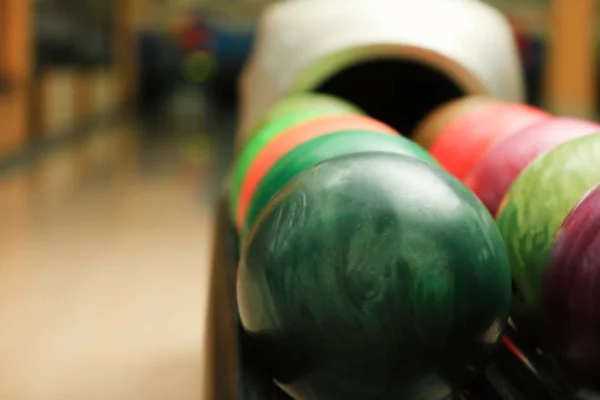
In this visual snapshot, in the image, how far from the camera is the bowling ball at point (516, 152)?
122cm

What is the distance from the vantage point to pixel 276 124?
1.48m

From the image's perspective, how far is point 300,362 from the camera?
860 millimetres

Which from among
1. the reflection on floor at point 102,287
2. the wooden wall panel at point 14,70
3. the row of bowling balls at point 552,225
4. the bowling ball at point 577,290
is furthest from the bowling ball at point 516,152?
the wooden wall panel at point 14,70

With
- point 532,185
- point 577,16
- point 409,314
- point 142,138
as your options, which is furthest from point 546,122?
point 142,138

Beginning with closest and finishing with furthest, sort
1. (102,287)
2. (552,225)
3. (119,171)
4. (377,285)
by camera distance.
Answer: (377,285) < (552,225) < (102,287) < (119,171)

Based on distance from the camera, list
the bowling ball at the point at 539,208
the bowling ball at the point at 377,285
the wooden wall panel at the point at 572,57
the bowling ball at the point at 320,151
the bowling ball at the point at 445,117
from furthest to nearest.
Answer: the wooden wall panel at the point at 572,57 → the bowling ball at the point at 445,117 → the bowling ball at the point at 320,151 → the bowling ball at the point at 539,208 → the bowling ball at the point at 377,285

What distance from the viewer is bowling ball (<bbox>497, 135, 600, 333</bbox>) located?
3.23ft

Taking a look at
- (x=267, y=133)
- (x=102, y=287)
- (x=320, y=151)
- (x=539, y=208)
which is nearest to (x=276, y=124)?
(x=267, y=133)

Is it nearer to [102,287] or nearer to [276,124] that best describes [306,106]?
[276,124]

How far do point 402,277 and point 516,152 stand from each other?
0.50 metres

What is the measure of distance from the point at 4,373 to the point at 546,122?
1.02 metres

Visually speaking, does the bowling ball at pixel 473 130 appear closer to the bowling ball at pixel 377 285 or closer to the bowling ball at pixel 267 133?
the bowling ball at pixel 267 133

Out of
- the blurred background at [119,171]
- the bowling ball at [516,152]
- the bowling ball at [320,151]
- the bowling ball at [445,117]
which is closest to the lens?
the bowling ball at [320,151]

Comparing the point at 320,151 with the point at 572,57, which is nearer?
the point at 320,151
